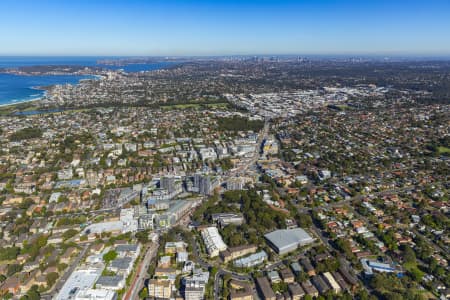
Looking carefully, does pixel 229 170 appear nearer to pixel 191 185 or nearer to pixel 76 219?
pixel 191 185

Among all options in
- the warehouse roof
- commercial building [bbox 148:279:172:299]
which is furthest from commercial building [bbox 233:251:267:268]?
commercial building [bbox 148:279:172:299]

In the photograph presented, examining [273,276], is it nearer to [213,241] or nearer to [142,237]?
[213,241]

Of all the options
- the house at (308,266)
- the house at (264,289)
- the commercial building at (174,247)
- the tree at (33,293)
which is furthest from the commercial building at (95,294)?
the house at (308,266)

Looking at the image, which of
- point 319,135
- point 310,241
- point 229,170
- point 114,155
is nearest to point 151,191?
point 229,170

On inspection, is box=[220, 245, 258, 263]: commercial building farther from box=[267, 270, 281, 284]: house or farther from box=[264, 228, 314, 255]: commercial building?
box=[267, 270, 281, 284]: house

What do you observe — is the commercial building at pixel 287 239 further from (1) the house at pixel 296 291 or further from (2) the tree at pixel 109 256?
(2) the tree at pixel 109 256
